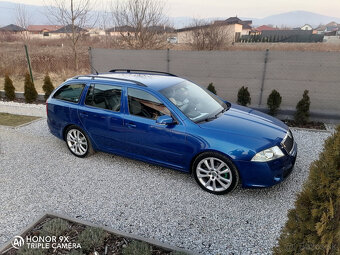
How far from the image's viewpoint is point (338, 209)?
4.98ft

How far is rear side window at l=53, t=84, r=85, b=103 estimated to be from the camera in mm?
4801

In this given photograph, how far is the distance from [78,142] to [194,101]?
247 centimetres

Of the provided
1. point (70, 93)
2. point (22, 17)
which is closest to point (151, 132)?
point (70, 93)

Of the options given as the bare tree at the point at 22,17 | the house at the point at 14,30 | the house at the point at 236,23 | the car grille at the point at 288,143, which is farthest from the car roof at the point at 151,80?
the house at the point at 236,23

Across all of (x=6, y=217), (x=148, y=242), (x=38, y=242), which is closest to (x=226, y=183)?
(x=148, y=242)

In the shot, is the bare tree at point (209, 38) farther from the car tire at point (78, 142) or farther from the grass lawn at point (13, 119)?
the car tire at point (78, 142)

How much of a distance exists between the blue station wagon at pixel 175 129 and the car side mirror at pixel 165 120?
1 centimetres

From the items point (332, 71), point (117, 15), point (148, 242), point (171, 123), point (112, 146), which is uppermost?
point (117, 15)

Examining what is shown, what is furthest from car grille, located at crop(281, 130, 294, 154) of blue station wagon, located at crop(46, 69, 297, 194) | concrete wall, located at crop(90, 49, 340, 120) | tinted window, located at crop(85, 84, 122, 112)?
concrete wall, located at crop(90, 49, 340, 120)

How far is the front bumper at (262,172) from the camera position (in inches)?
134

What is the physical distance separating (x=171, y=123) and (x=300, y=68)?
5500 millimetres

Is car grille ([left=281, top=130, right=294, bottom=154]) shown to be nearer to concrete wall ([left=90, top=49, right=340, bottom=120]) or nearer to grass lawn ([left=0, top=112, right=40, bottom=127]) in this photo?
concrete wall ([left=90, top=49, right=340, bottom=120])

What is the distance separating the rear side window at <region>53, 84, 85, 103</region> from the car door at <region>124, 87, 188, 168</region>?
118 cm

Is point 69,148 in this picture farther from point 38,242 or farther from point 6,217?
point 38,242
